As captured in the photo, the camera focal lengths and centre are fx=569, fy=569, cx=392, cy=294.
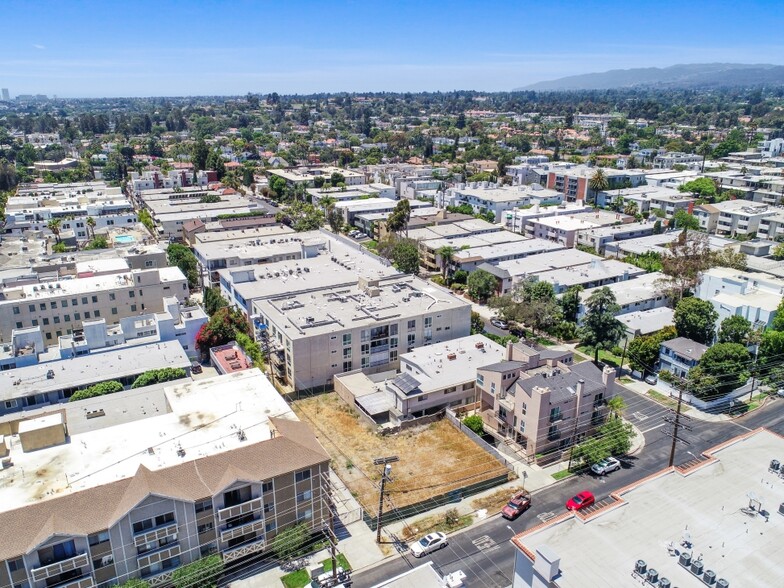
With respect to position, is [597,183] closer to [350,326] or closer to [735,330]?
[735,330]

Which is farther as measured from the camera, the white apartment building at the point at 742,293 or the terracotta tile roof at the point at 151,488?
the white apartment building at the point at 742,293

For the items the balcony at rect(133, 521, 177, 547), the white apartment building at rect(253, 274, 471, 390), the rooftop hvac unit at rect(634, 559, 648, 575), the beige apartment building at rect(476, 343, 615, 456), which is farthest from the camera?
the white apartment building at rect(253, 274, 471, 390)

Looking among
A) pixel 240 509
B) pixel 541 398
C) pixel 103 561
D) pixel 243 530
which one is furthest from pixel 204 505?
pixel 541 398

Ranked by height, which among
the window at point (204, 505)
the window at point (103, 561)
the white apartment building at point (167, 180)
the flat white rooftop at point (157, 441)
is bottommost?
the window at point (103, 561)

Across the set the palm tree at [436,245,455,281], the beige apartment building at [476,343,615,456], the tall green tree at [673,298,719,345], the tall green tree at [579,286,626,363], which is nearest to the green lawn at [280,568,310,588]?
the beige apartment building at [476,343,615,456]

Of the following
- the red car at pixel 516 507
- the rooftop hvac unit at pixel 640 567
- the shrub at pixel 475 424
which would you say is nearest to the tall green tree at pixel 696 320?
the shrub at pixel 475 424

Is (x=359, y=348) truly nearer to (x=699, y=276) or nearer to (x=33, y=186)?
(x=699, y=276)

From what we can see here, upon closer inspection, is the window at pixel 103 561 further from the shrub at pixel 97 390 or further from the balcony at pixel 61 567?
the shrub at pixel 97 390

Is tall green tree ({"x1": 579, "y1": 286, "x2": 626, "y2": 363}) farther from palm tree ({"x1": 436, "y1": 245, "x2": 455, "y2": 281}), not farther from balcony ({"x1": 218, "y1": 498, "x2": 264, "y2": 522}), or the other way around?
balcony ({"x1": 218, "y1": 498, "x2": 264, "y2": 522})
